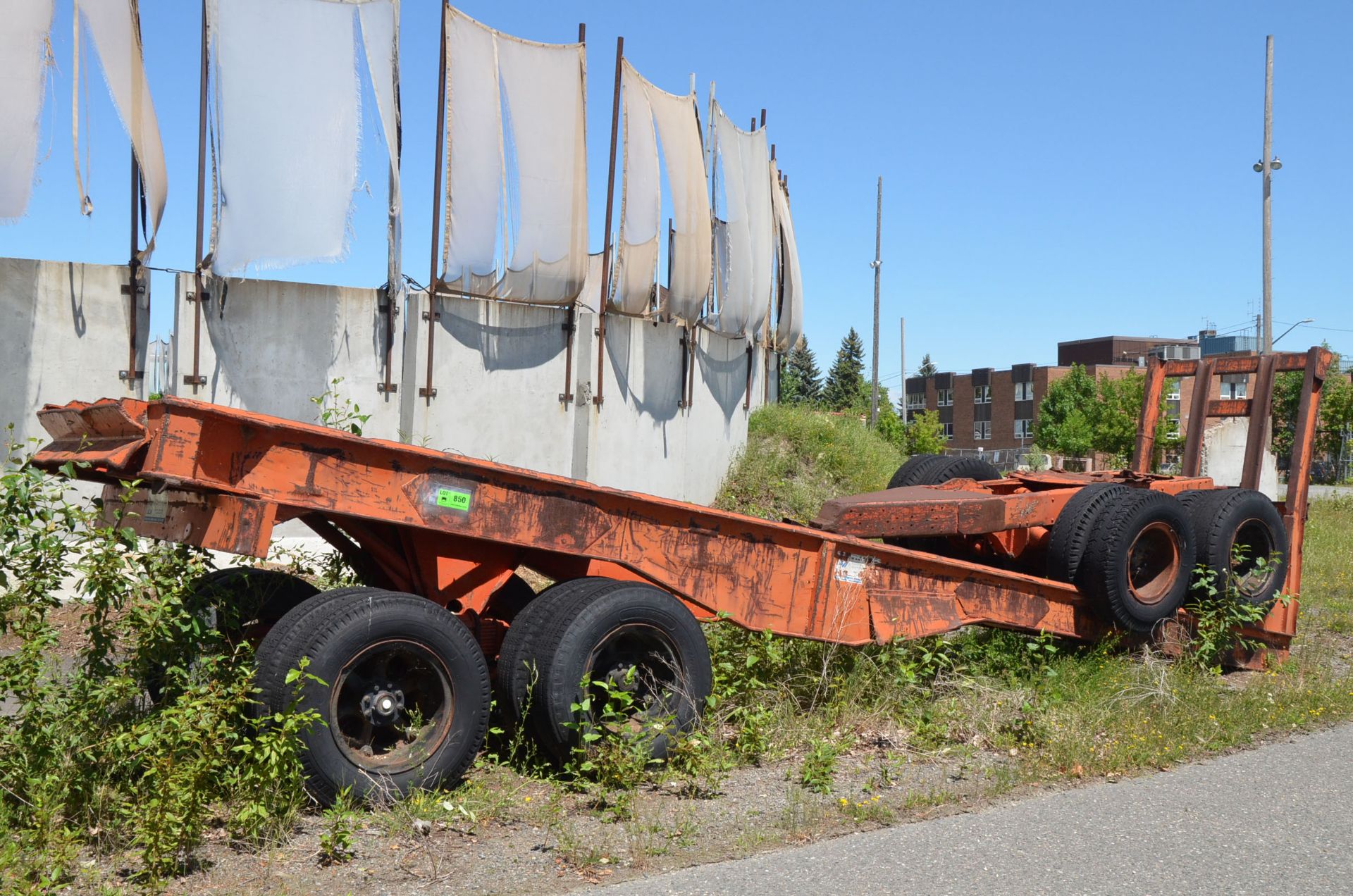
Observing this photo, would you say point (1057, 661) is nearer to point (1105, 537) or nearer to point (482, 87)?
point (1105, 537)

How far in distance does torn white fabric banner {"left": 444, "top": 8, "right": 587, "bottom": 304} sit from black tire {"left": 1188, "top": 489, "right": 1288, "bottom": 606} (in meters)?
8.13

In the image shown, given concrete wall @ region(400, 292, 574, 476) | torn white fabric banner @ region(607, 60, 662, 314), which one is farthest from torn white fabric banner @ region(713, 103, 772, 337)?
concrete wall @ region(400, 292, 574, 476)

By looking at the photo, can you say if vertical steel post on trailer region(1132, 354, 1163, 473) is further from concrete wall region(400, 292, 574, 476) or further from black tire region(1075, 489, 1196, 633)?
concrete wall region(400, 292, 574, 476)

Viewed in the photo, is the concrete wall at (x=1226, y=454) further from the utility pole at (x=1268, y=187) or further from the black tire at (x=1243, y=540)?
the black tire at (x=1243, y=540)

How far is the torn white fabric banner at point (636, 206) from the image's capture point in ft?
46.4

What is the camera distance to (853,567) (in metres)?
5.96

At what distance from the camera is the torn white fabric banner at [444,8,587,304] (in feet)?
41.3

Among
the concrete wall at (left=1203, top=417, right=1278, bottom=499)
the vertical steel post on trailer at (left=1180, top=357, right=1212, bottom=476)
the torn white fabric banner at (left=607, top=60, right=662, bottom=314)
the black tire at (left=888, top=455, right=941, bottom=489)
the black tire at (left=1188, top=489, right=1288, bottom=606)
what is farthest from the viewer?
the concrete wall at (left=1203, top=417, right=1278, bottom=499)

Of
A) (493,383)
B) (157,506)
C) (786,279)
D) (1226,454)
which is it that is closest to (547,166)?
(493,383)

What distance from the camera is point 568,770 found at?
4938 mm

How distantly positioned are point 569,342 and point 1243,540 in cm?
814

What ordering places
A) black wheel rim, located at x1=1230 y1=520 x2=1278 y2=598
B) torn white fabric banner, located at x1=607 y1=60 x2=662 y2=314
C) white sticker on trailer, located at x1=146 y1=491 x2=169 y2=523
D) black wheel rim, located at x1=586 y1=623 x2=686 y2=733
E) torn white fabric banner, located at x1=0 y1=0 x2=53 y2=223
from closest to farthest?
white sticker on trailer, located at x1=146 y1=491 x2=169 y2=523, black wheel rim, located at x1=586 y1=623 x2=686 y2=733, black wheel rim, located at x1=1230 y1=520 x2=1278 y2=598, torn white fabric banner, located at x1=0 y1=0 x2=53 y2=223, torn white fabric banner, located at x1=607 y1=60 x2=662 y2=314

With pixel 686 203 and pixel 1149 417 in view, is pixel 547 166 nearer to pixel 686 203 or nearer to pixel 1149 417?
pixel 686 203

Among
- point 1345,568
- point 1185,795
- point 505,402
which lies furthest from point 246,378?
point 1345,568
